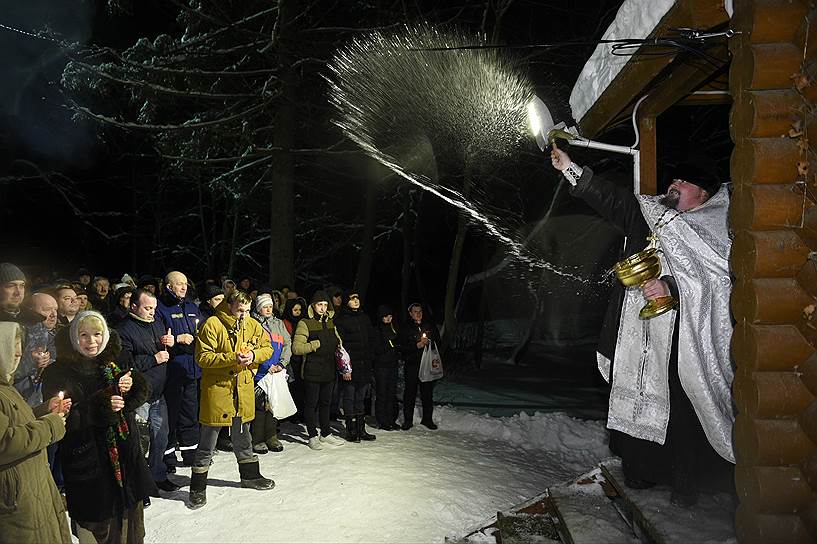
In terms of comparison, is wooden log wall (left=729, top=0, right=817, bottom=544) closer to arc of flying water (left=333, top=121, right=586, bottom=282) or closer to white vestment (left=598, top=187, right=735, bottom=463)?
white vestment (left=598, top=187, right=735, bottom=463)

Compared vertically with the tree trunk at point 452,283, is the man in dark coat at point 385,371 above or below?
below

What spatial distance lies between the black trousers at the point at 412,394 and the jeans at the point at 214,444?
10.2 ft

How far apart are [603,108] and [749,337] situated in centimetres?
232

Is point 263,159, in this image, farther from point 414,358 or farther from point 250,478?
point 250,478

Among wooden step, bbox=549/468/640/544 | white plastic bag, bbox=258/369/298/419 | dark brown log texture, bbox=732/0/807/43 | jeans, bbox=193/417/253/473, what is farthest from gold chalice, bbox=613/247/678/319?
white plastic bag, bbox=258/369/298/419

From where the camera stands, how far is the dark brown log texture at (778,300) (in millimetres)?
2588

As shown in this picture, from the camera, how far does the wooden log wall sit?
2.54 metres

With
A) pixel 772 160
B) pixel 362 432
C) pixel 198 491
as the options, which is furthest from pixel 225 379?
pixel 772 160

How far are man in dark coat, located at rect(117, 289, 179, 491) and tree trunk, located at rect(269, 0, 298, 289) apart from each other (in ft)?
19.5

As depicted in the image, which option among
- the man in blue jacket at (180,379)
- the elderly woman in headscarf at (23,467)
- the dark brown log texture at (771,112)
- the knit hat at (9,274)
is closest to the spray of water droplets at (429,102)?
the man in blue jacket at (180,379)

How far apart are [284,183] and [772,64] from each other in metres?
10.2

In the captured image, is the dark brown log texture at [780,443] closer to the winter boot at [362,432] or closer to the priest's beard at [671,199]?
the priest's beard at [671,199]

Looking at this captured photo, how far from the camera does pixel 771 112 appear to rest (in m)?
2.58

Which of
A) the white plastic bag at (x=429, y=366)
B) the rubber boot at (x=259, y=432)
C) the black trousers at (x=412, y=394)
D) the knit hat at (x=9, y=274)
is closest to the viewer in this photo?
the knit hat at (x=9, y=274)
